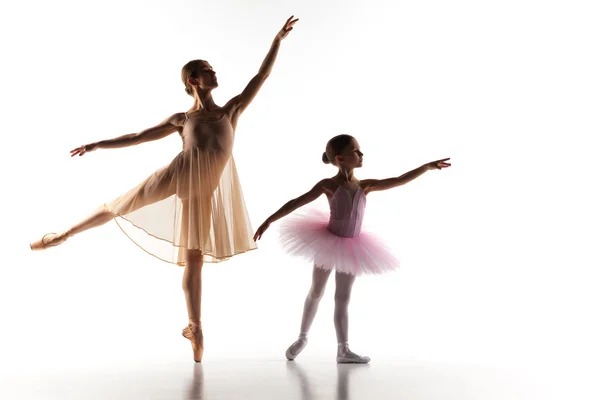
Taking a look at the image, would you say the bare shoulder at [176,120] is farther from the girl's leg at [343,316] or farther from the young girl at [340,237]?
the girl's leg at [343,316]

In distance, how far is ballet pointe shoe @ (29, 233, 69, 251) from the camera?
342cm

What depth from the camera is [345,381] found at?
2799 mm

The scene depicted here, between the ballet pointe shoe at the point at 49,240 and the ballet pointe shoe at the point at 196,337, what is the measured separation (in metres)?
0.66

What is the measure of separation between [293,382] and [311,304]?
0.67 metres

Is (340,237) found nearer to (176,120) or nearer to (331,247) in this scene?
(331,247)

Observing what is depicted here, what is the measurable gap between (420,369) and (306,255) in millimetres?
639

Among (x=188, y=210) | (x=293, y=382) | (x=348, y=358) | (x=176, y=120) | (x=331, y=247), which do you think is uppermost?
(x=176, y=120)

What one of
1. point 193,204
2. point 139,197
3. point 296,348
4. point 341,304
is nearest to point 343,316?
point 341,304

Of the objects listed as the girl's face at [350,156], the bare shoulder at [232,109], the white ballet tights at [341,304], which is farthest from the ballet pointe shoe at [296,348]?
the bare shoulder at [232,109]

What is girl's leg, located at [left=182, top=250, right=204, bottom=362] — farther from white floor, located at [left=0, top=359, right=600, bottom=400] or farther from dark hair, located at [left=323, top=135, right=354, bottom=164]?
dark hair, located at [left=323, top=135, right=354, bottom=164]

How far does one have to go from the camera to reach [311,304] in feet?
11.2

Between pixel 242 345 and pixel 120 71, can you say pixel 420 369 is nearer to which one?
pixel 242 345

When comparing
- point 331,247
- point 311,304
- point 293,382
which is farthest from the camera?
point 311,304

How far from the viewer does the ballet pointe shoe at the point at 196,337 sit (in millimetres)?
3295
